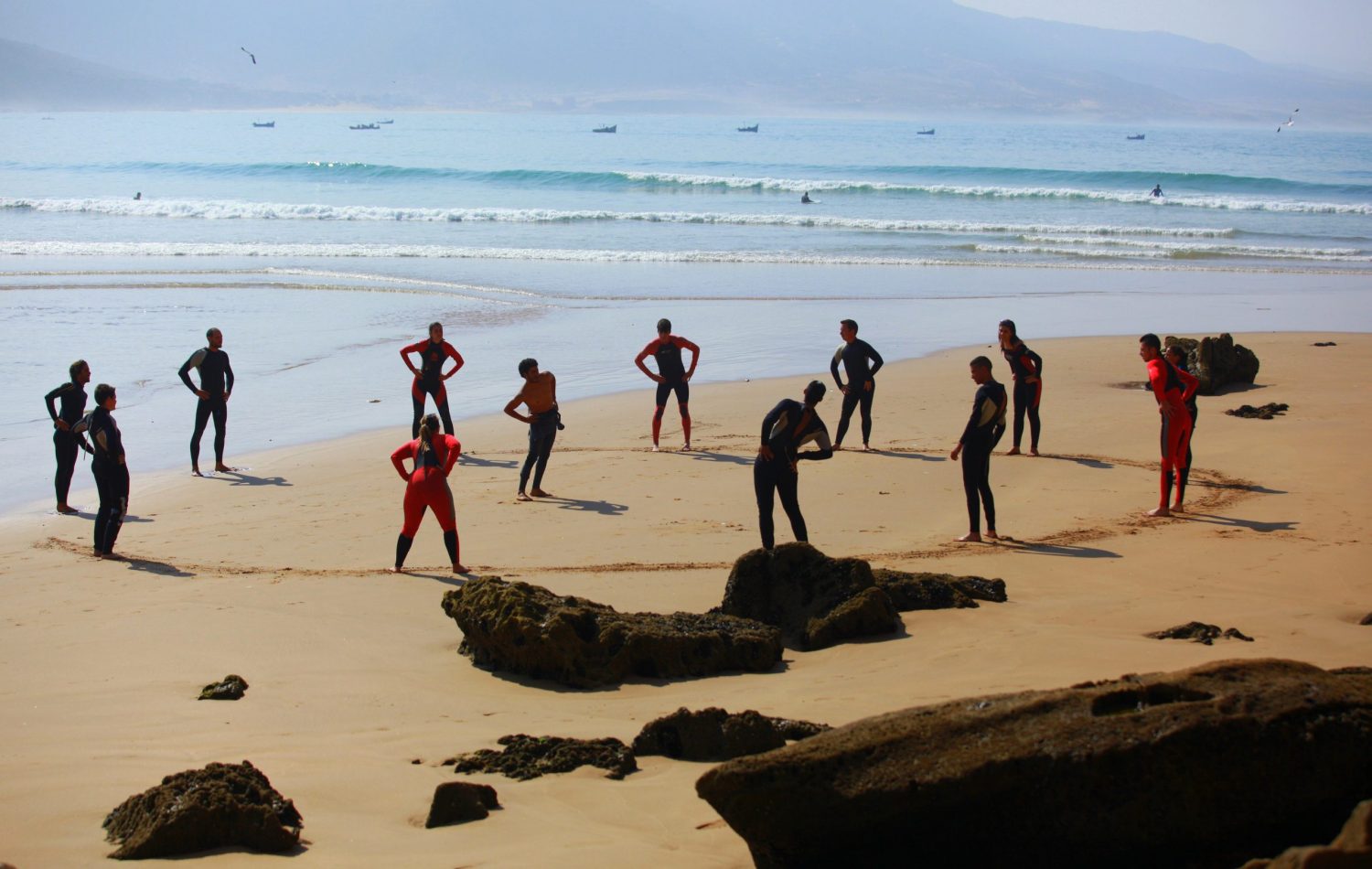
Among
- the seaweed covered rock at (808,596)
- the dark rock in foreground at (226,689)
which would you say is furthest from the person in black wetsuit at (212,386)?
the seaweed covered rock at (808,596)

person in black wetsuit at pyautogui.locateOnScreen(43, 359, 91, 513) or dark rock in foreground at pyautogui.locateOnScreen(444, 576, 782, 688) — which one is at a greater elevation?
person in black wetsuit at pyautogui.locateOnScreen(43, 359, 91, 513)

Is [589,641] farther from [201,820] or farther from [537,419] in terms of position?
[537,419]

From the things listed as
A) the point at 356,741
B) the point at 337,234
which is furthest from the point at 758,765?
the point at 337,234

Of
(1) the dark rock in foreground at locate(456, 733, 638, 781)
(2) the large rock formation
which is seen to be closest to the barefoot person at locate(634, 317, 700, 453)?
(1) the dark rock in foreground at locate(456, 733, 638, 781)

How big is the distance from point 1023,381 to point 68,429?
9625mm

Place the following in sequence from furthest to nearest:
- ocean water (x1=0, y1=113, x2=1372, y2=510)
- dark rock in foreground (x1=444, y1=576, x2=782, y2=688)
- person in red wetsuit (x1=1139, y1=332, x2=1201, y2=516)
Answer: ocean water (x1=0, y1=113, x2=1372, y2=510) < person in red wetsuit (x1=1139, y1=332, x2=1201, y2=516) < dark rock in foreground (x1=444, y1=576, x2=782, y2=688)

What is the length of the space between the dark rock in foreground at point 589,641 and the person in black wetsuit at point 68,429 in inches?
244

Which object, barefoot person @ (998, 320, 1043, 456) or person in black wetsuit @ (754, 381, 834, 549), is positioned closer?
person in black wetsuit @ (754, 381, 834, 549)

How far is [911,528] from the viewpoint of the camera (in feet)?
35.2

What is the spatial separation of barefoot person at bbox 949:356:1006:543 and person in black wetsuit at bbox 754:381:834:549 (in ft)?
4.70

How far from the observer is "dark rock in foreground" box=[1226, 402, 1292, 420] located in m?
14.9

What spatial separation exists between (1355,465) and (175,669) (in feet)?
36.3

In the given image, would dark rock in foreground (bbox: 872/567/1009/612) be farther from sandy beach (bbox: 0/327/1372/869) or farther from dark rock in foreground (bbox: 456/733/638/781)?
dark rock in foreground (bbox: 456/733/638/781)

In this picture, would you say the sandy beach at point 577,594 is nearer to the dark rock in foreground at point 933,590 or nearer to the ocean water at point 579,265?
the dark rock in foreground at point 933,590
